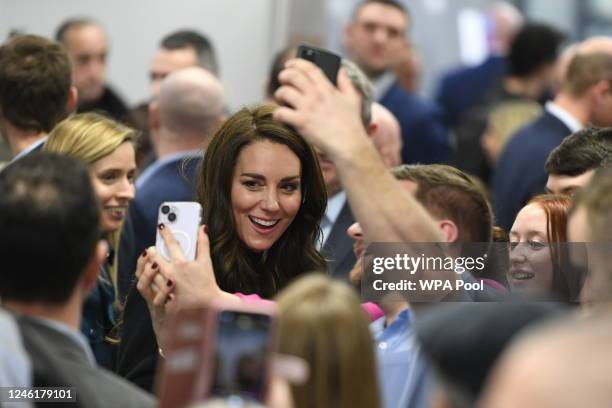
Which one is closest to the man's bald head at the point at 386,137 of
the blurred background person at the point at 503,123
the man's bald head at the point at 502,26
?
the blurred background person at the point at 503,123

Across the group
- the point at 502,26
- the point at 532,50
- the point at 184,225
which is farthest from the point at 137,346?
the point at 502,26

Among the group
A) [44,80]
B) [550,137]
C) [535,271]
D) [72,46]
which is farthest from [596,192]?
[72,46]

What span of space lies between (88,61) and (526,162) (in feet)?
10.1

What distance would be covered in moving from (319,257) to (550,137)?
262 cm

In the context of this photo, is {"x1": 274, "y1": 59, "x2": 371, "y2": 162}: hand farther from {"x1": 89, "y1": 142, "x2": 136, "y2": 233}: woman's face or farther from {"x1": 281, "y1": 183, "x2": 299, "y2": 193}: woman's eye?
{"x1": 89, "y1": 142, "x2": 136, "y2": 233}: woman's face

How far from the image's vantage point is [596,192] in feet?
9.38

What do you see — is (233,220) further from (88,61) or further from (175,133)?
(88,61)

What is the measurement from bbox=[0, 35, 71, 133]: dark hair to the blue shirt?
2.29 m

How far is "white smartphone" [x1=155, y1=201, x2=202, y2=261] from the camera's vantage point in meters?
4.36

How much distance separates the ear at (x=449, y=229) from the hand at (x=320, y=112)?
81 cm

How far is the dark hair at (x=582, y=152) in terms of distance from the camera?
4.86 m

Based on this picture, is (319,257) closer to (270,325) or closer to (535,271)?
(535,271)

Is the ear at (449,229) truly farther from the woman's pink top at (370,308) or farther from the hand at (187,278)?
the hand at (187,278)

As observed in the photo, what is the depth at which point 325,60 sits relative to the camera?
14.5ft
